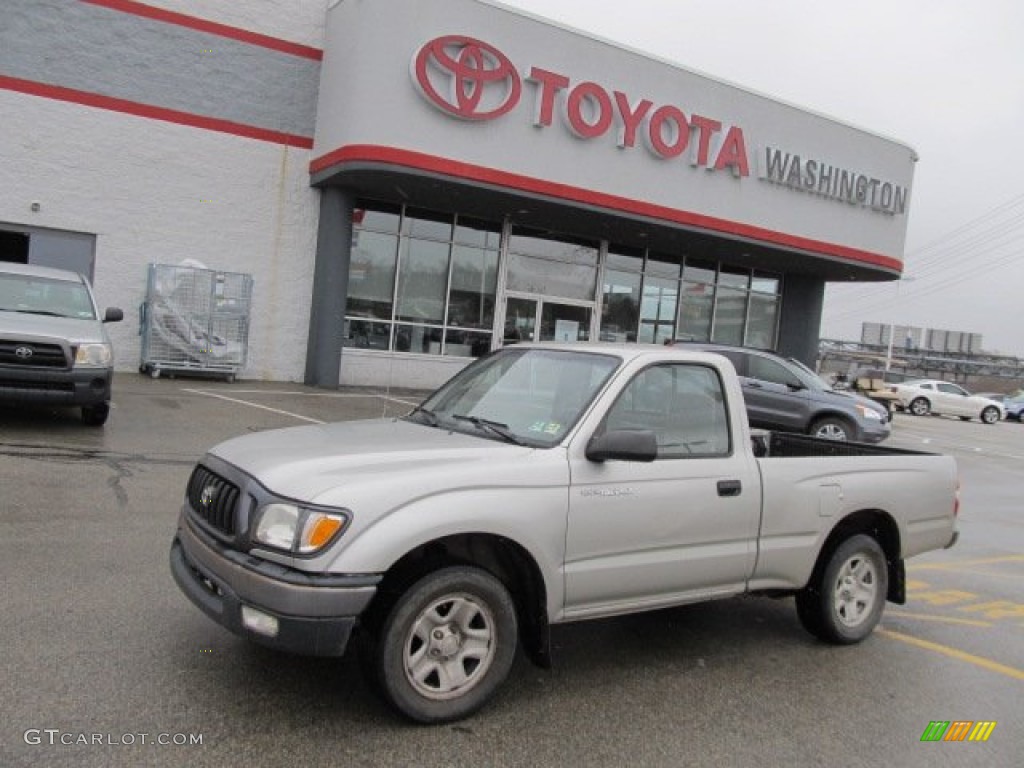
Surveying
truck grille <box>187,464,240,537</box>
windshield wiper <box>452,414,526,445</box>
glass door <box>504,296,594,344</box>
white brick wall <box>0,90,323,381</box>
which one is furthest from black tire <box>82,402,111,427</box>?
glass door <box>504,296,594,344</box>

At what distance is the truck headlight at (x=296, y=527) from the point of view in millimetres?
3340

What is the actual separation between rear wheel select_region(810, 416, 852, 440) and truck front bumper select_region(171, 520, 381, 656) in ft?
41.9

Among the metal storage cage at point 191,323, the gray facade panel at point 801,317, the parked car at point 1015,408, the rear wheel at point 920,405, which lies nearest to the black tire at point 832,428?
the gray facade panel at point 801,317

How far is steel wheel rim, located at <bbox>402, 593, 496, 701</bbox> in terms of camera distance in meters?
3.53

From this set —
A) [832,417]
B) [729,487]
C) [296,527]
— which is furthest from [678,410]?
[832,417]

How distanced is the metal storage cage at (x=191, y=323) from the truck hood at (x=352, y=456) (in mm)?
12356

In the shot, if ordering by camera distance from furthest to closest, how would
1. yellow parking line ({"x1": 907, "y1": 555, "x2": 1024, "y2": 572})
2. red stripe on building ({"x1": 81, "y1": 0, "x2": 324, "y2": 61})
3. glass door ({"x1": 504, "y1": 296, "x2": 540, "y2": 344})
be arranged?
glass door ({"x1": 504, "y1": 296, "x2": 540, "y2": 344}) → red stripe on building ({"x1": 81, "y1": 0, "x2": 324, "y2": 61}) → yellow parking line ({"x1": 907, "y1": 555, "x2": 1024, "y2": 572})

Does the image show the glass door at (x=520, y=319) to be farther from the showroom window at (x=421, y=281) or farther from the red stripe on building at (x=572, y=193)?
the red stripe on building at (x=572, y=193)

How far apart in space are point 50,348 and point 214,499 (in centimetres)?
625

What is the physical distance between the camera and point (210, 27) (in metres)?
16.6

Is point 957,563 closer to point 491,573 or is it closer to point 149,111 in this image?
point 491,573

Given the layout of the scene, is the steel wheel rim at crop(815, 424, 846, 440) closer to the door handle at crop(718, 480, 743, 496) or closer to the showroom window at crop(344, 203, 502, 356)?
the showroom window at crop(344, 203, 502, 356)

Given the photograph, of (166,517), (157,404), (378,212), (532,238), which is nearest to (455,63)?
(378,212)

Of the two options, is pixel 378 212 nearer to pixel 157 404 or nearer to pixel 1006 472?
pixel 157 404
